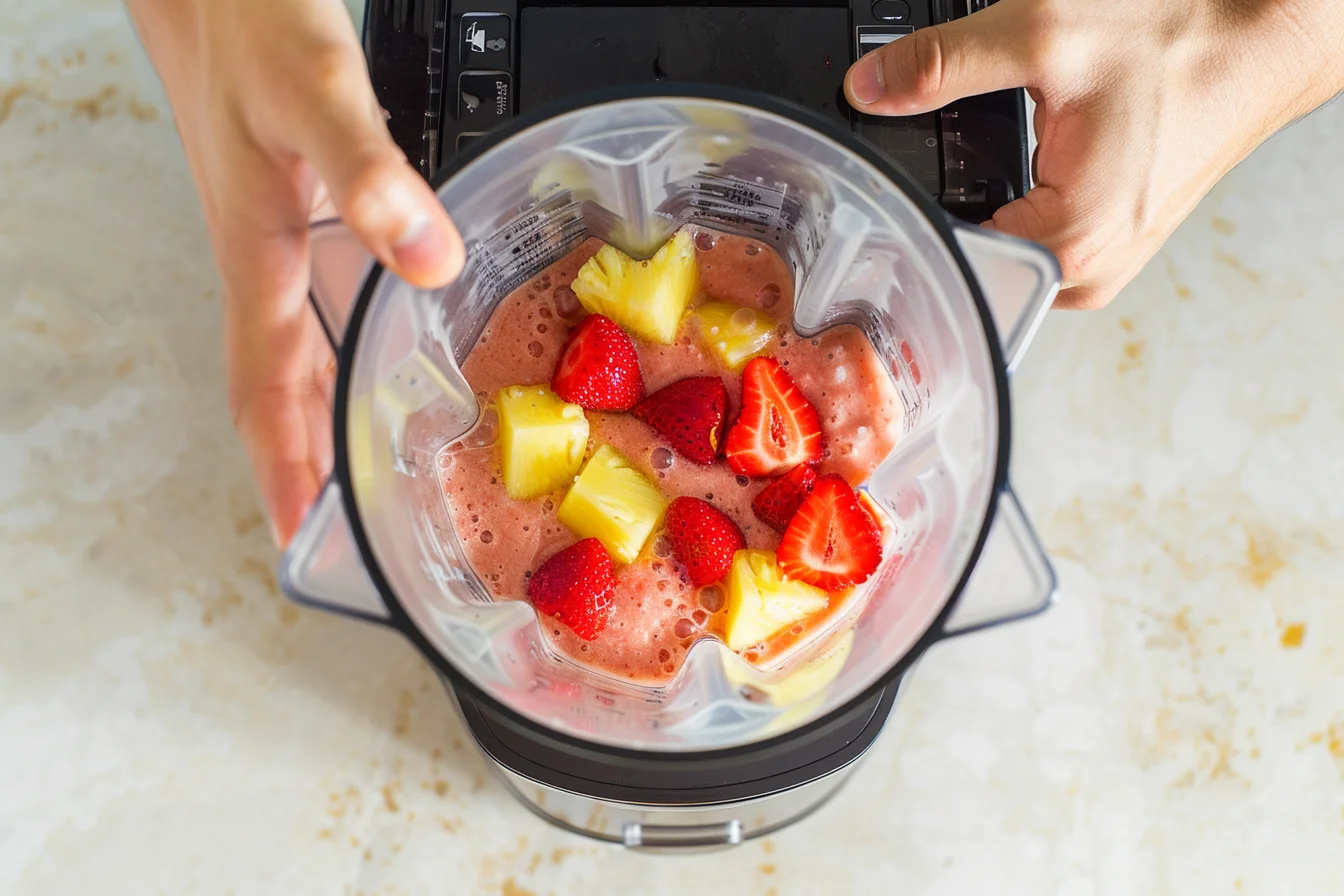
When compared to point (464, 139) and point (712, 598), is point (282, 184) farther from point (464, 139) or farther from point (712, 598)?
point (712, 598)

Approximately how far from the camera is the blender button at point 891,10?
2.16 ft

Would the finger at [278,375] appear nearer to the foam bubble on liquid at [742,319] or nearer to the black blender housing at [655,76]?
the black blender housing at [655,76]

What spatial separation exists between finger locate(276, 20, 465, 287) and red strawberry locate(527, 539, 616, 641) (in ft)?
0.62

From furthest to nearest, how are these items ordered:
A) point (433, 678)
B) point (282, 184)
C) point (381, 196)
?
point (433, 678) < point (282, 184) < point (381, 196)

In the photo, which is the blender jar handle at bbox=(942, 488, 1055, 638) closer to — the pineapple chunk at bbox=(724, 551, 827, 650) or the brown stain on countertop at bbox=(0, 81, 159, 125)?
the pineapple chunk at bbox=(724, 551, 827, 650)

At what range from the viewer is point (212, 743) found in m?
0.84

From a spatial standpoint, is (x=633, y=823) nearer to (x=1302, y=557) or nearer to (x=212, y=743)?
(x=212, y=743)

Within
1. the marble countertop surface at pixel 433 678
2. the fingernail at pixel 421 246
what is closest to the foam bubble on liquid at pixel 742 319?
the fingernail at pixel 421 246

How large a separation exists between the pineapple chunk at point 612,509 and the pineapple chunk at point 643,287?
84 mm

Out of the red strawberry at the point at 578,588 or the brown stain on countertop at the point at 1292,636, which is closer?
the red strawberry at the point at 578,588

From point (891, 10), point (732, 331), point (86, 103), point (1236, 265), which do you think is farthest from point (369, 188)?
point (1236, 265)

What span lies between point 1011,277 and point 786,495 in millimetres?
185

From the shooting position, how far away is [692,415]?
62 cm

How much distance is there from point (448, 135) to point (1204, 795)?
2.49 ft
